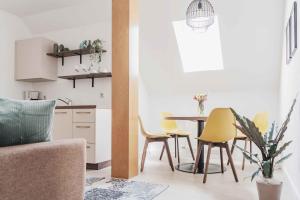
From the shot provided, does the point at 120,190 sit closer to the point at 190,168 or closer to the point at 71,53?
the point at 190,168

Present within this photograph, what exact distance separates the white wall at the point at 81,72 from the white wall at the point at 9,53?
45 centimetres

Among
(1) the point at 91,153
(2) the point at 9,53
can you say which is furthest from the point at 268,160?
(2) the point at 9,53

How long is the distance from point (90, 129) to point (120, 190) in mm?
1373

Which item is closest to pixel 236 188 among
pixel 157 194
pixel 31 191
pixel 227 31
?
pixel 157 194

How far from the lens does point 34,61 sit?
5117 millimetres

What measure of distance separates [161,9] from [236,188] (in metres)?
2.98

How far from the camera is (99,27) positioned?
199 inches

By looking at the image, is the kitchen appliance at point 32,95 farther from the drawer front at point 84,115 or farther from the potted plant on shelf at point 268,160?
the potted plant on shelf at point 268,160

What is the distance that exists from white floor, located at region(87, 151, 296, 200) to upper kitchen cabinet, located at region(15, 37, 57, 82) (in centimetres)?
238

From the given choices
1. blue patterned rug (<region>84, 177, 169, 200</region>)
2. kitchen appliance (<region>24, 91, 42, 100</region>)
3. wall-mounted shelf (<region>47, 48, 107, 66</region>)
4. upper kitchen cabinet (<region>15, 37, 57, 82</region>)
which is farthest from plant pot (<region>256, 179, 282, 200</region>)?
kitchen appliance (<region>24, 91, 42, 100</region>)

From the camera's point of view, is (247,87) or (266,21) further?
(247,87)

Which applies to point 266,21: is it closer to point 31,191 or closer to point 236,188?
point 236,188

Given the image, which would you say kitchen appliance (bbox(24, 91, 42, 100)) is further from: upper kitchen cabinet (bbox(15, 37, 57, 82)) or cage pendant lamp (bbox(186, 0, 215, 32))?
cage pendant lamp (bbox(186, 0, 215, 32))

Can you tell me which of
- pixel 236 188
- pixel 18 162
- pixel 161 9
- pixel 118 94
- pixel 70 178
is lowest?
pixel 236 188
